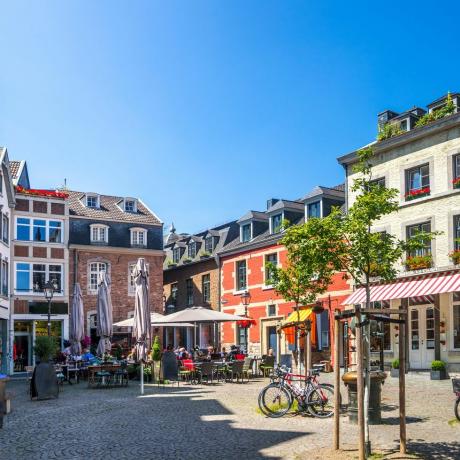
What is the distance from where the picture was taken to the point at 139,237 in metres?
40.0

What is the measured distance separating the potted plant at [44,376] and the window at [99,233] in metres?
20.6

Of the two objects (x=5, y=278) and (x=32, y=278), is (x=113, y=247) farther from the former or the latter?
(x=5, y=278)

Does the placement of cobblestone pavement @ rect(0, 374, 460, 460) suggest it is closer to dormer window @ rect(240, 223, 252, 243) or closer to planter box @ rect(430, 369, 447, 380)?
planter box @ rect(430, 369, 447, 380)

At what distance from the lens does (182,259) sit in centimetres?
4216

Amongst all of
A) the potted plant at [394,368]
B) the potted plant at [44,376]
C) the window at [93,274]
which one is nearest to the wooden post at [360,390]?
the potted plant at [44,376]

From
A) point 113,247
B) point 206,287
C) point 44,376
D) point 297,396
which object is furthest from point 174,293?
point 297,396

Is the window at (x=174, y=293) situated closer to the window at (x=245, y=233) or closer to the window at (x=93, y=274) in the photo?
the window at (x=93, y=274)

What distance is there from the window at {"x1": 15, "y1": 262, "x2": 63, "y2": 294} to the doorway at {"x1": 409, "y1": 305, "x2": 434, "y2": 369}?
65.3ft

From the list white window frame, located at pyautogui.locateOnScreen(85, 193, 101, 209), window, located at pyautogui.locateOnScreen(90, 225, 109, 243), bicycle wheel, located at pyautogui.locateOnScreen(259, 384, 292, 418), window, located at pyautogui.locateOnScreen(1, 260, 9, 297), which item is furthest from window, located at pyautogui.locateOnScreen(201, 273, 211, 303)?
bicycle wheel, located at pyautogui.locateOnScreen(259, 384, 292, 418)

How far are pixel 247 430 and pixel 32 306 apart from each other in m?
25.8

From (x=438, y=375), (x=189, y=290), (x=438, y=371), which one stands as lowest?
(x=438, y=375)

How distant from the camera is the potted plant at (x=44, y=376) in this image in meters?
17.2

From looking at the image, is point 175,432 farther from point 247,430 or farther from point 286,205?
point 286,205

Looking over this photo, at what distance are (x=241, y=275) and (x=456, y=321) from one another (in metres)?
15.0
